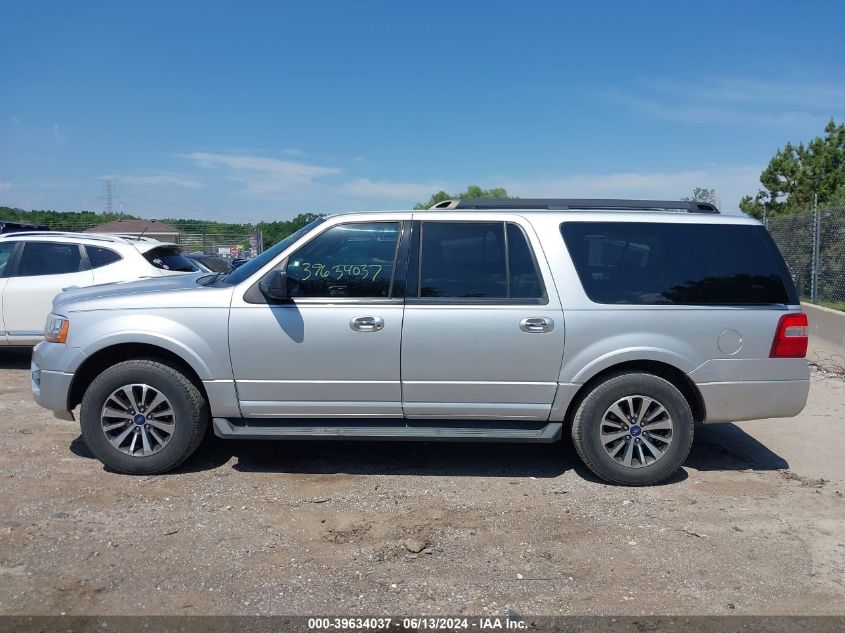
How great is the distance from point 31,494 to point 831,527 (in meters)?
5.21

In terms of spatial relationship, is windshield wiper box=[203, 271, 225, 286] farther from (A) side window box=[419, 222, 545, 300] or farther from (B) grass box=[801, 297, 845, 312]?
(B) grass box=[801, 297, 845, 312]

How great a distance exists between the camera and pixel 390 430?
16.0 feet

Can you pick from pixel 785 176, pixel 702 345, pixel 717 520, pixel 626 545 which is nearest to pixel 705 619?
pixel 626 545

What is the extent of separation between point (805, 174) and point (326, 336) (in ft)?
64.1

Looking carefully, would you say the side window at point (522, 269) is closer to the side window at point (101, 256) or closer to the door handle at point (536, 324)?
the door handle at point (536, 324)

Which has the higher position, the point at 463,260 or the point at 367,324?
the point at 463,260

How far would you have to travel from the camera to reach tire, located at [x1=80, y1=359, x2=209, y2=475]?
4855 mm

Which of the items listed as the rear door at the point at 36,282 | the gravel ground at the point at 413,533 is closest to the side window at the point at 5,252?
the rear door at the point at 36,282

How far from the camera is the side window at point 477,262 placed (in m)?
4.88

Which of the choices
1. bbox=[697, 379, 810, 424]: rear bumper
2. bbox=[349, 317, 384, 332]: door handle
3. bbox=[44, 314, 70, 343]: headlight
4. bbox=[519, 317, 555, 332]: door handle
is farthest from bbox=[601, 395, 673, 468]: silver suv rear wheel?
bbox=[44, 314, 70, 343]: headlight

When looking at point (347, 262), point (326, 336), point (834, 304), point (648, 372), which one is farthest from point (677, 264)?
point (834, 304)

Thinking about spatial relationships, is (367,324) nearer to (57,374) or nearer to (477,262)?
(477,262)

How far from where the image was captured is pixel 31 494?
466 cm

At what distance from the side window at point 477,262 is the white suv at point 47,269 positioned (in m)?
4.97
